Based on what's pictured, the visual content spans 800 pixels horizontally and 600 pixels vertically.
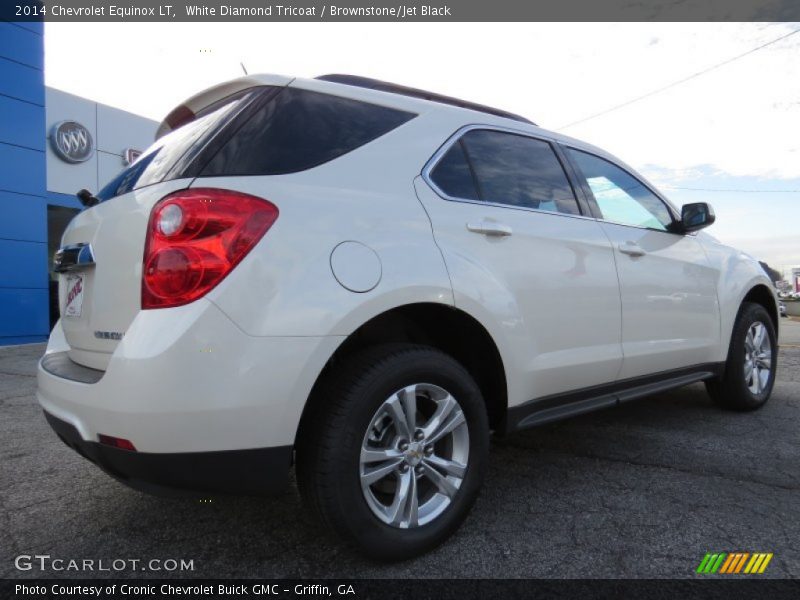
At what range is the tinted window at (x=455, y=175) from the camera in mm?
2348

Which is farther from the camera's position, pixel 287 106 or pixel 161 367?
pixel 287 106

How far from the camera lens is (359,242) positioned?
193 cm

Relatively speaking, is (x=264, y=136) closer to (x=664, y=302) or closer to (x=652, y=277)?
(x=652, y=277)

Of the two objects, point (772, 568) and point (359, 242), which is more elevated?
point (359, 242)

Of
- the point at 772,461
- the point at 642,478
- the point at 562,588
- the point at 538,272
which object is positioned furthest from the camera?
the point at 772,461

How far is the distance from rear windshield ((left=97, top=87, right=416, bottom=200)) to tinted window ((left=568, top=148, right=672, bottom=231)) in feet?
4.52

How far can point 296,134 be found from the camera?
6.56 ft

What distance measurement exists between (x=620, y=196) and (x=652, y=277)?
53cm

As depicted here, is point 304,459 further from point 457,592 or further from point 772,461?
point 772,461

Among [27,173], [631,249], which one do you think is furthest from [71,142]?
[631,249]

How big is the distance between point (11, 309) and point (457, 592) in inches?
448

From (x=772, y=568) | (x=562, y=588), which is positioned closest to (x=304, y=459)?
(x=562, y=588)

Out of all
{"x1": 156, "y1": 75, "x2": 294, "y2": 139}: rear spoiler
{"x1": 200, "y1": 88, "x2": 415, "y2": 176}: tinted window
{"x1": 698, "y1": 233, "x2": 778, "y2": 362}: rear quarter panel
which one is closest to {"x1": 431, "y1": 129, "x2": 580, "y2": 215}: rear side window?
{"x1": 200, "y1": 88, "x2": 415, "y2": 176}: tinted window

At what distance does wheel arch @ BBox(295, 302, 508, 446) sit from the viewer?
2170mm
